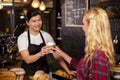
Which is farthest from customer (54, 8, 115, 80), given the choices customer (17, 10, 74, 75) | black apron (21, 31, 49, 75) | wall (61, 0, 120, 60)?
wall (61, 0, 120, 60)

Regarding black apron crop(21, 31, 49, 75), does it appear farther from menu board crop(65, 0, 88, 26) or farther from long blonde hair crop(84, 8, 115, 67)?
menu board crop(65, 0, 88, 26)

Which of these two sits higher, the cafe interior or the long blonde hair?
the long blonde hair

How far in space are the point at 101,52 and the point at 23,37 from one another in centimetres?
158

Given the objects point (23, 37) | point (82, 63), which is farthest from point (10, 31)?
point (82, 63)

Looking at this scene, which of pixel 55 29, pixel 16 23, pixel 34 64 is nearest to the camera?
pixel 34 64

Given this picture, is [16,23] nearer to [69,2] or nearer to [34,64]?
[69,2]

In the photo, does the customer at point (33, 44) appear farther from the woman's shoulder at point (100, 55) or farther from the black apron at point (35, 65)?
the woman's shoulder at point (100, 55)

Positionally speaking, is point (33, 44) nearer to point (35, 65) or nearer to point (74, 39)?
point (35, 65)

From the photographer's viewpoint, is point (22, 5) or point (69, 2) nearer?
point (69, 2)

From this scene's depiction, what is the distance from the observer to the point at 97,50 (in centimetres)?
184

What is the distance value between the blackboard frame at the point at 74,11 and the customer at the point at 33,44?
4.54 meters

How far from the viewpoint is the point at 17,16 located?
46.3ft

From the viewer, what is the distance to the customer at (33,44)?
10.2 feet

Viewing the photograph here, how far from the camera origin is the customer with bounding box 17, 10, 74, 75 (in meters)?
3.10
